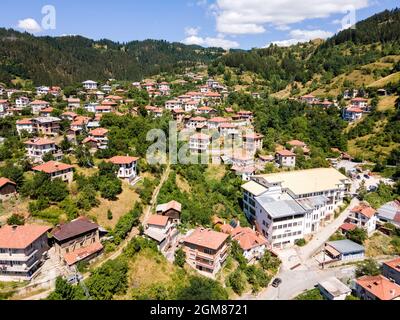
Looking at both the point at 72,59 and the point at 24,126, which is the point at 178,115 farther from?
the point at 72,59

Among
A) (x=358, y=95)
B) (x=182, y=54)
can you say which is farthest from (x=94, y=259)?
(x=182, y=54)

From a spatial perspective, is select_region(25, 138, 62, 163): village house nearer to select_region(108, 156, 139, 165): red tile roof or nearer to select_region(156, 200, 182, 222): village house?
select_region(108, 156, 139, 165): red tile roof

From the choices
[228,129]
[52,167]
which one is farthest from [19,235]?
[228,129]

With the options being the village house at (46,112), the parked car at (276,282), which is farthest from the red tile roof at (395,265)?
the village house at (46,112)

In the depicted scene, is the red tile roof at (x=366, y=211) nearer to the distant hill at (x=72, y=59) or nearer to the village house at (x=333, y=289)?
the village house at (x=333, y=289)

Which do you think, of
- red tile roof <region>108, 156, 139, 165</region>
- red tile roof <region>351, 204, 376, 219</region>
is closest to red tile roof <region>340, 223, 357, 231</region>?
red tile roof <region>351, 204, 376, 219</region>

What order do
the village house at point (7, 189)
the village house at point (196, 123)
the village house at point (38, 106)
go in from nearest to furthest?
1. the village house at point (7, 189)
2. the village house at point (196, 123)
3. the village house at point (38, 106)

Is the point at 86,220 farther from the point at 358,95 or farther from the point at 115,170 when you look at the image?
the point at 358,95
